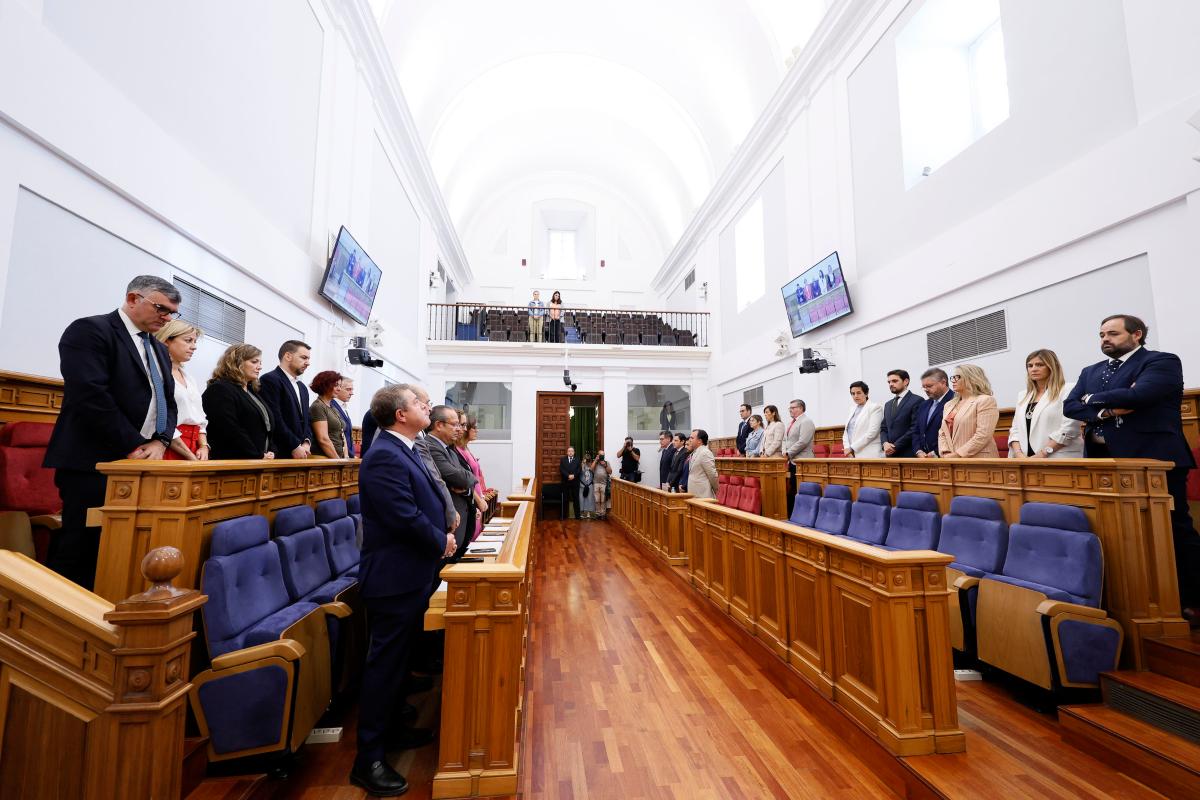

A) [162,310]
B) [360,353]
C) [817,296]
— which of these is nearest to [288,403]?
[162,310]

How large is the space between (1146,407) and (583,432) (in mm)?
9925

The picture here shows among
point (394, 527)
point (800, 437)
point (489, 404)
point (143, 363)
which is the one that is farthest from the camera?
point (489, 404)

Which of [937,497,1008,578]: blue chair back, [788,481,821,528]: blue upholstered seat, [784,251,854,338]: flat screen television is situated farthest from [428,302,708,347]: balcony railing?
[937,497,1008,578]: blue chair back

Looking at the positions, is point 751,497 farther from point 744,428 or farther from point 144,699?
point 144,699

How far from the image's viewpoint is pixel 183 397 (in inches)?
95.0

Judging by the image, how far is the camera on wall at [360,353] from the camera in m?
6.20

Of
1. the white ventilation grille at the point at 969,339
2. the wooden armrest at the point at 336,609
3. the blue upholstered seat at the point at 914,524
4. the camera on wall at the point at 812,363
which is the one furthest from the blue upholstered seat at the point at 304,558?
the camera on wall at the point at 812,363

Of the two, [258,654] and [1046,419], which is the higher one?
[1046,419]

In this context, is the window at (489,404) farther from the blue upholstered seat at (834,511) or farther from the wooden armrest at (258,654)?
the wooden armrest at (258,654)

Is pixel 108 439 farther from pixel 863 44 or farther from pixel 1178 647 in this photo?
pixel 863 44

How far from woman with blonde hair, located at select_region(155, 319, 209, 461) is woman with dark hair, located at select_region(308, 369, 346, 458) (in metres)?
0.91

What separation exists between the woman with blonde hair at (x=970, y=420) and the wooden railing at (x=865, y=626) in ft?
4.55

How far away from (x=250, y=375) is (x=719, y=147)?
31.0ft

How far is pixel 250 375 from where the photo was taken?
2.61 meters
